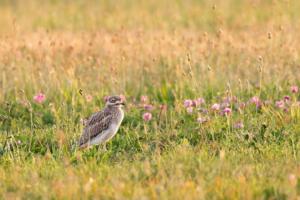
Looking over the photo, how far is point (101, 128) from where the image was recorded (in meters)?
8.47

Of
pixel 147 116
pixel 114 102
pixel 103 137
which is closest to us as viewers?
pixel 103 137

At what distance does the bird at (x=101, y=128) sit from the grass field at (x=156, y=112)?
118 millimetres

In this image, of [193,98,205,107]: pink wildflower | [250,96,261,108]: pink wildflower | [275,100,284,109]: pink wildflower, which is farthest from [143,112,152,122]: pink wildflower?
[275,100,284,109]: pink wildflower

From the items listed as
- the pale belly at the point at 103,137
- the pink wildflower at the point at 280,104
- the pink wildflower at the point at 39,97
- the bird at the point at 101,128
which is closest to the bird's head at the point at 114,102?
the bird at the point at 101,128

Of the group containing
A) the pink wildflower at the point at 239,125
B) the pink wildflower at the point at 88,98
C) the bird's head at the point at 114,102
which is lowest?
the pink wildflower at the point at 239,125

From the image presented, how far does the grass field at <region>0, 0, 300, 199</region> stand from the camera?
22.4 feet

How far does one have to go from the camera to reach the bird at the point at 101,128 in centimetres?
844

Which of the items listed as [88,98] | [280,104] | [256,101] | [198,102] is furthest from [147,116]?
[280,104]

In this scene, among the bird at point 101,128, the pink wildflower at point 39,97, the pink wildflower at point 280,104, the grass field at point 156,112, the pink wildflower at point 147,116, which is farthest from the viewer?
the pink wildflower at point 39,97

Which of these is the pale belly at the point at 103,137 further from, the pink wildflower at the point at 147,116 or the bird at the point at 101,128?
the pink wildflower at the point at 147,116

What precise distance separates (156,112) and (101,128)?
177 centimetres

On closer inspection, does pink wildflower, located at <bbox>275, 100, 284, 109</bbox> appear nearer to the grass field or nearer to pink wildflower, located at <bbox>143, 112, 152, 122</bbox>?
the grass field

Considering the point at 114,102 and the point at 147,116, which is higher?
the point at 114,102

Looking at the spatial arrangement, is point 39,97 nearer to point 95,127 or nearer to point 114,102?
point 114,102
